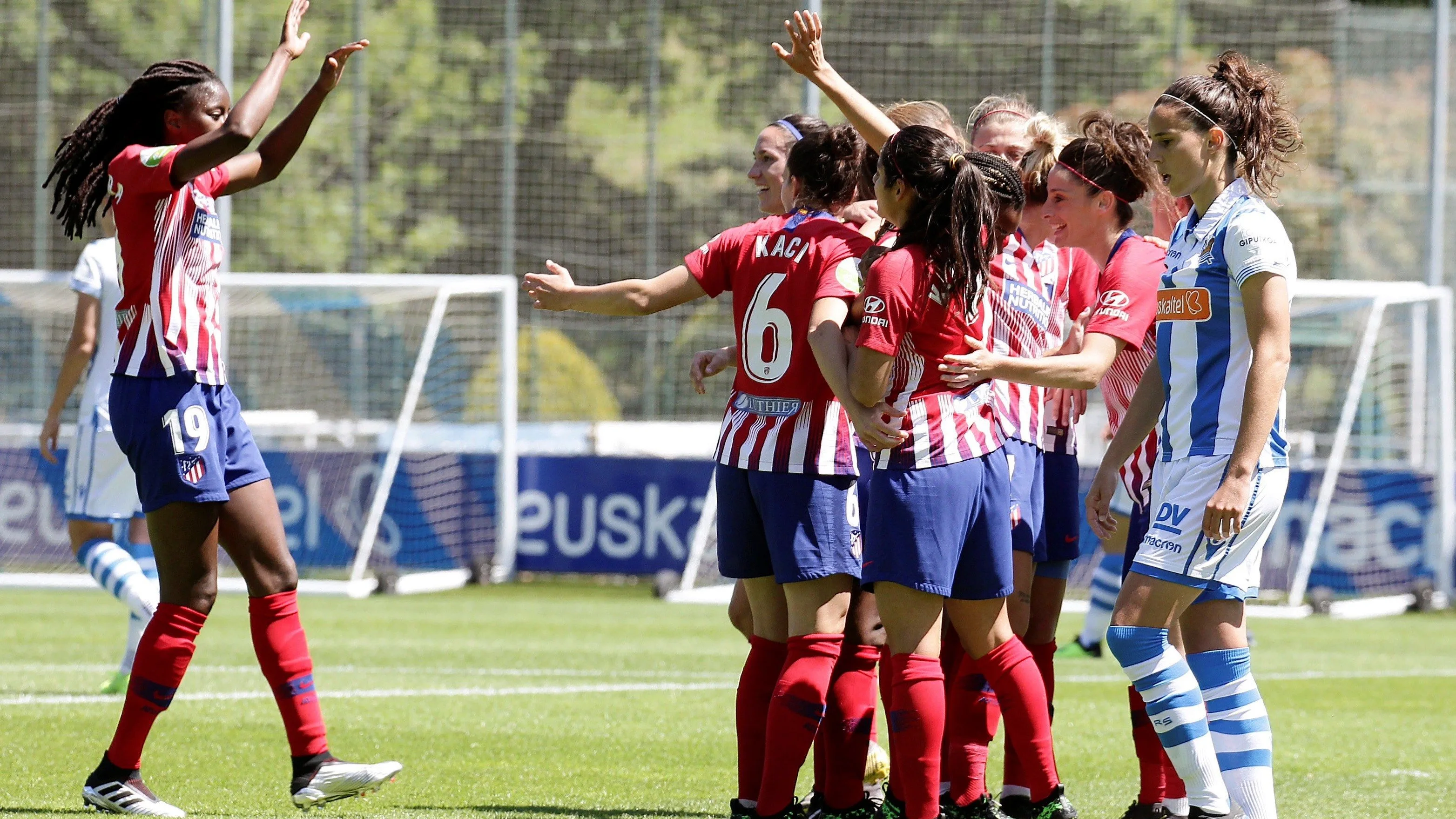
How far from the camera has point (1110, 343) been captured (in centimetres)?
432

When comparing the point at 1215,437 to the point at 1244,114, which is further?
the point at 1244,114

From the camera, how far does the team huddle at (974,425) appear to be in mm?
4004

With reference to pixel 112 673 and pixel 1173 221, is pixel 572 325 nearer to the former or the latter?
pixel 112 673

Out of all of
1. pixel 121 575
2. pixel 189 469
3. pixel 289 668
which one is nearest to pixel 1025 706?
pixel 289 668

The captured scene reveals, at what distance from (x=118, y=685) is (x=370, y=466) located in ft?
21.9

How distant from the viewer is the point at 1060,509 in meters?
5.11

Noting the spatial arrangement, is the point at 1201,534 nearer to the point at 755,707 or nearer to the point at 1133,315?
the point at 1133,315

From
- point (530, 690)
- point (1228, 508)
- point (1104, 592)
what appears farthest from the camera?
point (1104, 592)

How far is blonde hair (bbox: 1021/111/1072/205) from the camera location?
5008 mm

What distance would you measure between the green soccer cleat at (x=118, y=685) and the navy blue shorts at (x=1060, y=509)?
4298 millimetres

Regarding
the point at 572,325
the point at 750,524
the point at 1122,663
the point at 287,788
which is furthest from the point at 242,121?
the point at 572,325

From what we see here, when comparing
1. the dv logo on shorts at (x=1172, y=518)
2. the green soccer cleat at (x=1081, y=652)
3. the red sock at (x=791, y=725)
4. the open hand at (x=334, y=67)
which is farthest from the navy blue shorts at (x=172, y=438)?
the green soccer cleat at (x=1081, y=652)

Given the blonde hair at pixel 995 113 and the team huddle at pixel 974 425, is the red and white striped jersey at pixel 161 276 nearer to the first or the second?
the team huddle at pixel 974 425

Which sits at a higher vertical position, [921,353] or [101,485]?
[921,353]
